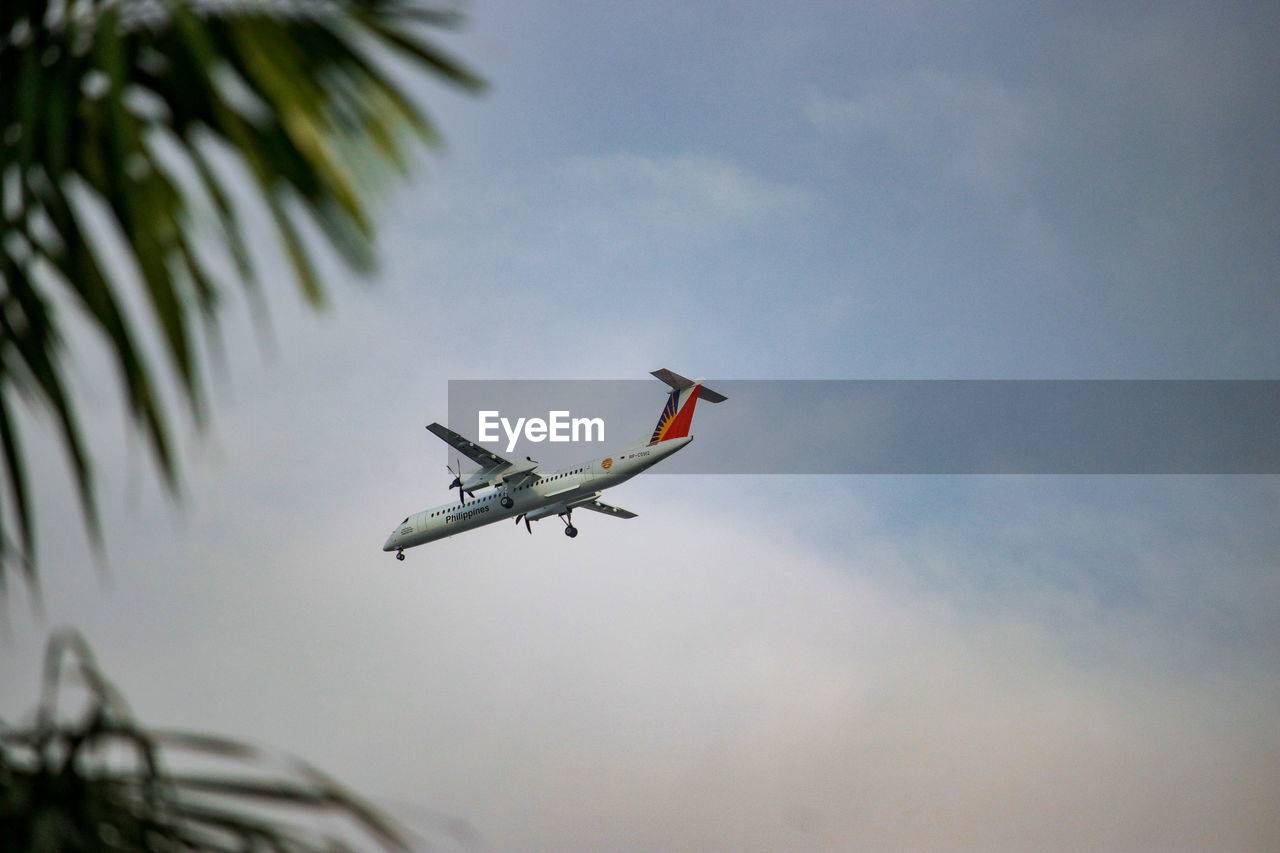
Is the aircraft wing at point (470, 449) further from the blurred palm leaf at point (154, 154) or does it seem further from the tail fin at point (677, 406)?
the blurred palm leaf at point (154, 154)

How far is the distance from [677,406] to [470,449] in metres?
7.81

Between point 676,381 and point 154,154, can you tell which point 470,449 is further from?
point 154,154

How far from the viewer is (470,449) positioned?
45.8 metres

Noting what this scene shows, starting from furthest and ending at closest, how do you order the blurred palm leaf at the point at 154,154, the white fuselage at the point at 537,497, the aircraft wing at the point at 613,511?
1. the aircraft wing at the point at 613,511
2. the white fuselage at the point at 537,497
3. the blurred palm leaf at the point at 154,154

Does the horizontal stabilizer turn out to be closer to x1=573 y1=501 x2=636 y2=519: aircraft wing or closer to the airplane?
the airplane

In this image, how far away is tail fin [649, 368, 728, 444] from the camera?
42.3 metres

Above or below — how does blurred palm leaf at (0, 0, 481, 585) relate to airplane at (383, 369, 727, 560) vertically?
below

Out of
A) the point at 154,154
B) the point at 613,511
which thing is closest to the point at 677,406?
the point at 613,511

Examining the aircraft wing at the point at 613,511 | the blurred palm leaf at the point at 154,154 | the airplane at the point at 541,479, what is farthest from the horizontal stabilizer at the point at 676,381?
the blurred palm leaf at the point at 154,154

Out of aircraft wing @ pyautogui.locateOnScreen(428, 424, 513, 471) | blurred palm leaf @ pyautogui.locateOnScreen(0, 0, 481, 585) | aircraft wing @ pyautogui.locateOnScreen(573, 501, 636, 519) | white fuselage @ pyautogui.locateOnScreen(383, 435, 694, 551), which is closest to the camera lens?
blurred palm leaf @ pyautogui.locateOnScreen(0, 0, 481, 585)

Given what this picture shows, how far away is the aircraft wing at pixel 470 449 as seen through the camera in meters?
45.3

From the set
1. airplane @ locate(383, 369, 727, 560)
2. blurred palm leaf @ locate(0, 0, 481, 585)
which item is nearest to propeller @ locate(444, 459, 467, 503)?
airplane @ locate(383, 369, 727, 560)

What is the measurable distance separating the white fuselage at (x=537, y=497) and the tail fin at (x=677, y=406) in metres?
1.07

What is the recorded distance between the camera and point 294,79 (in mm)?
2996
